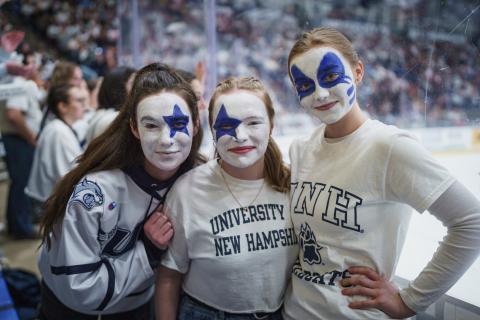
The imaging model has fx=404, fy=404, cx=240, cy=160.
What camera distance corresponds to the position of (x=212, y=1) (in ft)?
9.04

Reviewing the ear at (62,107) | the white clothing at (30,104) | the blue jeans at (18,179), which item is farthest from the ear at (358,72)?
the blue jeans at (18,179)

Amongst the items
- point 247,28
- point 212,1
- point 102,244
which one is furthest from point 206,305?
point 247,28

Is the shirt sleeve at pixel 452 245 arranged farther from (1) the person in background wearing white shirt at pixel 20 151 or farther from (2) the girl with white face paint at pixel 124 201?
(1) the person in background wearing white shirt at pixel 20 151

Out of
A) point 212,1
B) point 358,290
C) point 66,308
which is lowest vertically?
point 66,308

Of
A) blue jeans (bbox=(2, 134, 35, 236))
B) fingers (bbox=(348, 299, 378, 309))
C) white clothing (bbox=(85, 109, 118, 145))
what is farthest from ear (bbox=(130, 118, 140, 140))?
blue jeans (bbox=(2, 134, 35, 236))

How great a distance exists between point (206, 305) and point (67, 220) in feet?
1.47

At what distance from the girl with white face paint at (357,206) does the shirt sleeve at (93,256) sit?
18.5 inches

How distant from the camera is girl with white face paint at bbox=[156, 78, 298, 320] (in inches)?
41.7

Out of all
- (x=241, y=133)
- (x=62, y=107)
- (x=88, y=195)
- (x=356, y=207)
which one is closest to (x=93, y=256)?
(x=88, y=195)

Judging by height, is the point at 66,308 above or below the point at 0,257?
above

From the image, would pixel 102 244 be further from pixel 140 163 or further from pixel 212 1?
pixel 212 1

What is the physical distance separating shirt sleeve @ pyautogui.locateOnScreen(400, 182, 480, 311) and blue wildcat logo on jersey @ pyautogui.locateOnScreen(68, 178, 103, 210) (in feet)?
2.77

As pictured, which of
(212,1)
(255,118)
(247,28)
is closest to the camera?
(255,118)

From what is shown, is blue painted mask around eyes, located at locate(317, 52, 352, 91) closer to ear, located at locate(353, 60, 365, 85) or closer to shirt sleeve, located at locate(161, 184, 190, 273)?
ear, located at locate(353, 60, 365, 85)
